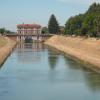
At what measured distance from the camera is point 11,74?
120ft

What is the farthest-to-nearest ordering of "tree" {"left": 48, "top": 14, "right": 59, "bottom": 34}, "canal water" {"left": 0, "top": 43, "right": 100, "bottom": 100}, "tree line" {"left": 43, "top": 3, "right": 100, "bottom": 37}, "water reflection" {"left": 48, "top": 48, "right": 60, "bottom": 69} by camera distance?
"tree" {"left": 48, "top": 14, "right": 59, "bottom": 34}, "tree line" {"left": 43, "top": 3, "right": 100, "bottom": 37}, "water reflection" {"left": 48, "top": 48, "right": 60, "bottom": 69}, "canal water" {"left": 0, "top": 43, "right": 100, "bottom": 100}

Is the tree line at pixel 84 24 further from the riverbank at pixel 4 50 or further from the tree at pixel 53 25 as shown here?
the riverbank at pixel 4 50

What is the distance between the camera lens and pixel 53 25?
13362 cm

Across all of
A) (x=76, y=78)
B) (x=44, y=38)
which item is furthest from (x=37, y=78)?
(x=44, y=38)

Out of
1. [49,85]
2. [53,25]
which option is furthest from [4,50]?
[53,25]

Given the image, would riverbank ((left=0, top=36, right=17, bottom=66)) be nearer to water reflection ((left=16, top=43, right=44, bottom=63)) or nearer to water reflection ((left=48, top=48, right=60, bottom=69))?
water reflection ((left=16, top=43, right=44, bottom=63))

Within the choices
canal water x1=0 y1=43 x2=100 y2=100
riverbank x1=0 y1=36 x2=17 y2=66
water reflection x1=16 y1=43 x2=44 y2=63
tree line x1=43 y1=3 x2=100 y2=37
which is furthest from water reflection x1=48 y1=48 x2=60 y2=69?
tree line x1=43 y1=3 x2=100 y2=37

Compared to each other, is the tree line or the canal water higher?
the tree line

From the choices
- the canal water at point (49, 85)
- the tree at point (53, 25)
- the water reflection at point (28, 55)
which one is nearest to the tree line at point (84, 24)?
the tree at point (53, 25)

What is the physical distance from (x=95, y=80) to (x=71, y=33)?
7838 cm

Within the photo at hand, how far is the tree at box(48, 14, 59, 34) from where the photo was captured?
13350 centimetres

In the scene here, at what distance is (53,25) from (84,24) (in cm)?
5079

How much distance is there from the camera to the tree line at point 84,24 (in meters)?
77.6

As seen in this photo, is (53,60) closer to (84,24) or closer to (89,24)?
(89,24)
